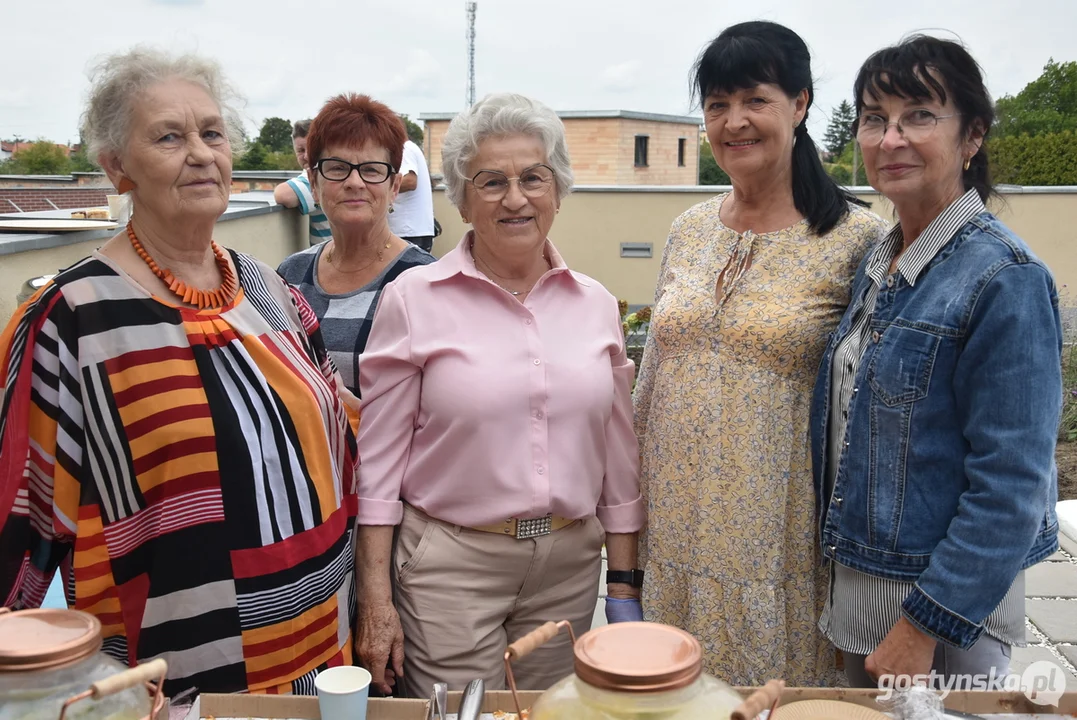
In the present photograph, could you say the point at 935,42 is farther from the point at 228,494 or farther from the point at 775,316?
the point at 228,494

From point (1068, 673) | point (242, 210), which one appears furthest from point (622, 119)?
point (1068, 673)

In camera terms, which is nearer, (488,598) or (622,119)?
(488,598)

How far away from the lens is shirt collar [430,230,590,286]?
2.09 meters

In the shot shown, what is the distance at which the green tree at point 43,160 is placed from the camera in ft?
107

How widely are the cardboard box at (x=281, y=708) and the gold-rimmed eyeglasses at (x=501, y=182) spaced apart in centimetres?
113

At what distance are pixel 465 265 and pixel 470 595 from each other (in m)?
0.76

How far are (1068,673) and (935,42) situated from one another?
2.74 meters

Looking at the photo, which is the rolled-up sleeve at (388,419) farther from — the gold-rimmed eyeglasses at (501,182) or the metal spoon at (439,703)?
the metal spoon at (439,703)

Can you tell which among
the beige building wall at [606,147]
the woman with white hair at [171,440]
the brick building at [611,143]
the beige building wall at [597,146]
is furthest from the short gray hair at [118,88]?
the beige building wall at [597,146]

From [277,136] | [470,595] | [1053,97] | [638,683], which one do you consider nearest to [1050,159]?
[470,595]

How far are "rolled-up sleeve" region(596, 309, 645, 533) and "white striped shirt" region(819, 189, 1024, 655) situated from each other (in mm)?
481

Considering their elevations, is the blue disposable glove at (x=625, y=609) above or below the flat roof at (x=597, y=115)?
below

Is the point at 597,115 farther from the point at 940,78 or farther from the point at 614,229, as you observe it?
the point at 940,78

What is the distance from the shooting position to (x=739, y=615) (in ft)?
6.83
